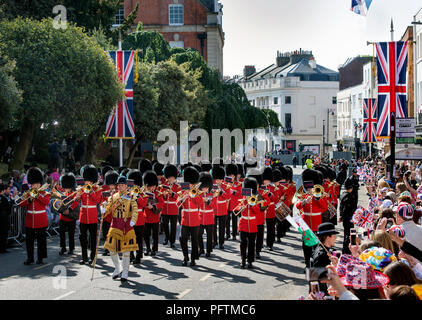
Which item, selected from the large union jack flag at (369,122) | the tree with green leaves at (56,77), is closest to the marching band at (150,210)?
the tree with green leaves at (56,77)

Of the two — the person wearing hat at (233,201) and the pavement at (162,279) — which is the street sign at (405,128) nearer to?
the person wearing hat at (233,201)

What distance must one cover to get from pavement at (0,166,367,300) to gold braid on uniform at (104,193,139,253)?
0.59 meters

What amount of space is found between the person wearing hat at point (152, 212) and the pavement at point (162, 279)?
0.32 m

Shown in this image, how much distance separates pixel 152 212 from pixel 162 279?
9.56 ft

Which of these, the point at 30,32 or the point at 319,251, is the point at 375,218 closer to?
the point at 319,251

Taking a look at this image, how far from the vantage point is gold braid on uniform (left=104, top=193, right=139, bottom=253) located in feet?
33.5

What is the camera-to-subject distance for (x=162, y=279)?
34.4 ft

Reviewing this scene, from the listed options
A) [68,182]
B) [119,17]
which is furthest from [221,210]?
[119,17]

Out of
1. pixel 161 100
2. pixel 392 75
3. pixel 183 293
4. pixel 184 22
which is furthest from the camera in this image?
pixel 184 22

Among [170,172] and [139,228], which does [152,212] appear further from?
[170,172]

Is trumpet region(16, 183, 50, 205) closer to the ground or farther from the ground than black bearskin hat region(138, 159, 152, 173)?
closer to the ground

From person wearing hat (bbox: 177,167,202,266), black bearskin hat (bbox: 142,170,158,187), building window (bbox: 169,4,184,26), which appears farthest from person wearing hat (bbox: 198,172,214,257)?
building window (bbox: 169,4,184,26)

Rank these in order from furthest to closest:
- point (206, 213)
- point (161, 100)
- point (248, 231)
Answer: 1. point (161, 100)
2. point (206, 213)
3. point (248, 231)

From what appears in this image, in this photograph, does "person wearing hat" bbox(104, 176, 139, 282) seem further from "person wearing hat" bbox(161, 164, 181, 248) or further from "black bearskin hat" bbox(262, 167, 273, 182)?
"black bearskin hat" bbox(262, 167, 273, 182)
